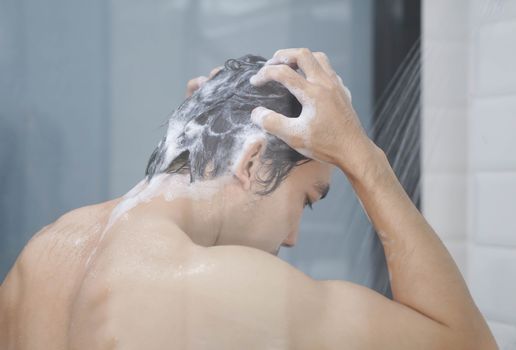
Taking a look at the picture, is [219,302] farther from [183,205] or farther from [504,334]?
[504,334]

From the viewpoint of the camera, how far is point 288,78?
77cm

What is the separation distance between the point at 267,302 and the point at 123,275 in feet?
0.50

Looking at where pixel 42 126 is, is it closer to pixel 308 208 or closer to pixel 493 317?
pixel 308 208

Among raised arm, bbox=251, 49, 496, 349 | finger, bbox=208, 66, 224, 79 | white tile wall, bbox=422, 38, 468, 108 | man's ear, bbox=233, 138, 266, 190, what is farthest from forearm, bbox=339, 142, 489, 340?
white tile wall, bbox=422, 38, 468, 108

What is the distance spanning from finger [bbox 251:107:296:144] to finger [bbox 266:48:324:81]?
0.07m

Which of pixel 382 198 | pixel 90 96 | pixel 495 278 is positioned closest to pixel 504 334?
pixel 495 278

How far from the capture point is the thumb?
0.76m

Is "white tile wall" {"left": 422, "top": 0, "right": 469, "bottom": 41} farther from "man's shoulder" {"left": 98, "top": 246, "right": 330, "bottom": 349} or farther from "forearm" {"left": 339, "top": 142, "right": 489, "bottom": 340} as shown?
"man's shoulder" {"left": 98, "top": 246, "right": 330, "bottom": 349}

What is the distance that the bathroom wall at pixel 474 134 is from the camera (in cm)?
101

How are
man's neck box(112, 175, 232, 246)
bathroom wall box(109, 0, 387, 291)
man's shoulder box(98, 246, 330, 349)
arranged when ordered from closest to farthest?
man's shoulder box(98, 246, 330, 349) → man's neck box(112, 175, 232, 246) → bathroom wall box(109, 0, 387, 291)

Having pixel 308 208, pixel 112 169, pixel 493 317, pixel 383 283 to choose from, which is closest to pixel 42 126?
pixel 112 169

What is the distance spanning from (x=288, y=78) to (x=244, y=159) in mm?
111

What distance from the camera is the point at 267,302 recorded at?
2.15ft

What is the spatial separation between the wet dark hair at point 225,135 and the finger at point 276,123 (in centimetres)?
1
